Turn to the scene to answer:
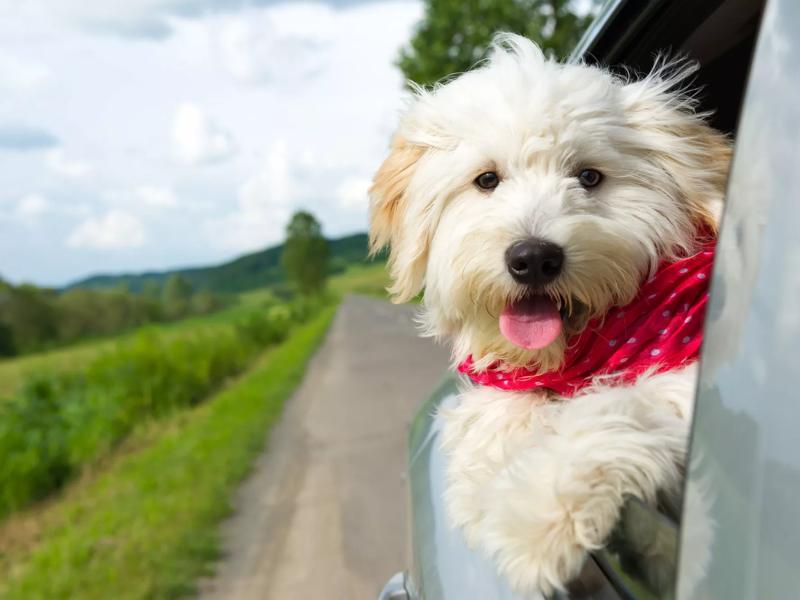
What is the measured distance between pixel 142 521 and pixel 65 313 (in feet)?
89.8

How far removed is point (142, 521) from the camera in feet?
22.8

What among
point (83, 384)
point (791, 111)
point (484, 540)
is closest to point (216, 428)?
point (83, 384)

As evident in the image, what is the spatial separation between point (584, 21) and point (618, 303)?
1716 cm

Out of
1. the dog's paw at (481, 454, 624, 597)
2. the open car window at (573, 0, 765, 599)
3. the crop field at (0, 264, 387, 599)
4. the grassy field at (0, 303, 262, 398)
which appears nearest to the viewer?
the dog's paw at (481, 454, 624, 597)

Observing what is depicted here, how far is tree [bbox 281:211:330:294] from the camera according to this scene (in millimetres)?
84625

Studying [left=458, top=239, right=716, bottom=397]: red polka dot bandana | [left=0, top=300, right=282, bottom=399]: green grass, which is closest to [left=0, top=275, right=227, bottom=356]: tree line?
[left=0, top=300, right=282, bottom=399]: green grass

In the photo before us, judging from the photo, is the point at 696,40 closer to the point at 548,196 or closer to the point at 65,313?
the point at 548,196

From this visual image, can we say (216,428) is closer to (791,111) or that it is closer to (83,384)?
(83,384)

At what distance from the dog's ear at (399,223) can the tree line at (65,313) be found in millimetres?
26709

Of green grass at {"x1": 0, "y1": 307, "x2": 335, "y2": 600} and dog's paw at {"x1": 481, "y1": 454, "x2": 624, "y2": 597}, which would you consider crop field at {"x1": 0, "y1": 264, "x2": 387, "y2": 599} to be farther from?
dog's paw at {"x1": 481, "y1": 454, "x2": 624, "y2": 597}

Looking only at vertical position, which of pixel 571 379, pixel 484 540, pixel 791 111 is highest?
pixel 791 111

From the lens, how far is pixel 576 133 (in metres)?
2.23

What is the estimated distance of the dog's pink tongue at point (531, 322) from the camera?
7.00ft

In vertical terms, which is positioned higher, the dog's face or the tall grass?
the dog's face
